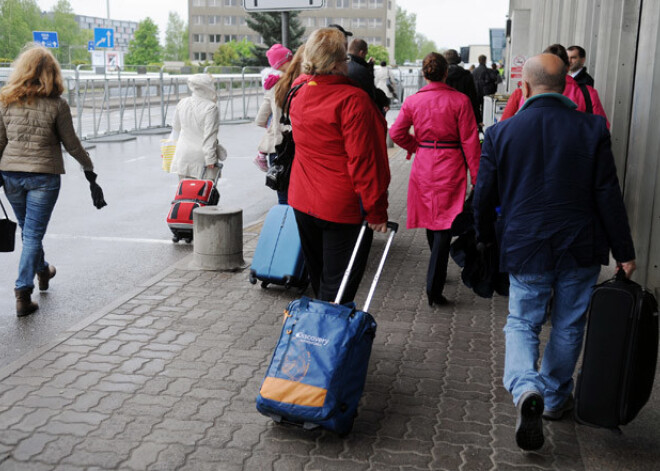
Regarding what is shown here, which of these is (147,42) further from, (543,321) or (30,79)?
(543,321)

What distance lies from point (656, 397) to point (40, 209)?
4.50 metres

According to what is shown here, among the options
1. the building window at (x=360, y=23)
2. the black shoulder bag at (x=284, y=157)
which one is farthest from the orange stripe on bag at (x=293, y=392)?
the building window at (x=360, y=23)

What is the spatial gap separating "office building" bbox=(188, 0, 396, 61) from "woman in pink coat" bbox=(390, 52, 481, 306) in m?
146

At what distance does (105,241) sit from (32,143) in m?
3.15

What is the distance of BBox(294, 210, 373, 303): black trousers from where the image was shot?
16.3ft

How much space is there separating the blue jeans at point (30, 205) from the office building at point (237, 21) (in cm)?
14664

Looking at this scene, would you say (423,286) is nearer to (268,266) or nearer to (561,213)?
(268,266)

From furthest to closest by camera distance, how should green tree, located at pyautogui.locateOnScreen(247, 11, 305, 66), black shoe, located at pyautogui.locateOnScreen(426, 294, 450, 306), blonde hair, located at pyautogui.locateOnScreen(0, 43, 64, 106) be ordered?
green tree, located at pyautogui.locateOnScreen(247, 11, 305, 66)
black shoe, located at pyautogui.locateOnScreen(426, 294, 450, 306)
blonde hair, located at pyautogui.locateOnScreen(0, 43, 64, 106)

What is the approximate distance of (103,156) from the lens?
707 inches

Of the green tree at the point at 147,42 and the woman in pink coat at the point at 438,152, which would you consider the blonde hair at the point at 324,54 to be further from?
the green tree at the point at 147,42

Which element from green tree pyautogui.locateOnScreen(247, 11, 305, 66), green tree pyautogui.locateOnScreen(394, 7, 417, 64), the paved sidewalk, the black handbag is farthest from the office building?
the paved sidewalk

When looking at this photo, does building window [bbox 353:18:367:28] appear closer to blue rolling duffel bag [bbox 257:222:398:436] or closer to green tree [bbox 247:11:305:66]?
green tree [bbox 247:11:305:66]

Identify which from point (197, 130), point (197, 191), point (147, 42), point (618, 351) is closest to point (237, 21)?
point (147, 42)

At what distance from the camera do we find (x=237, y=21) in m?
150
